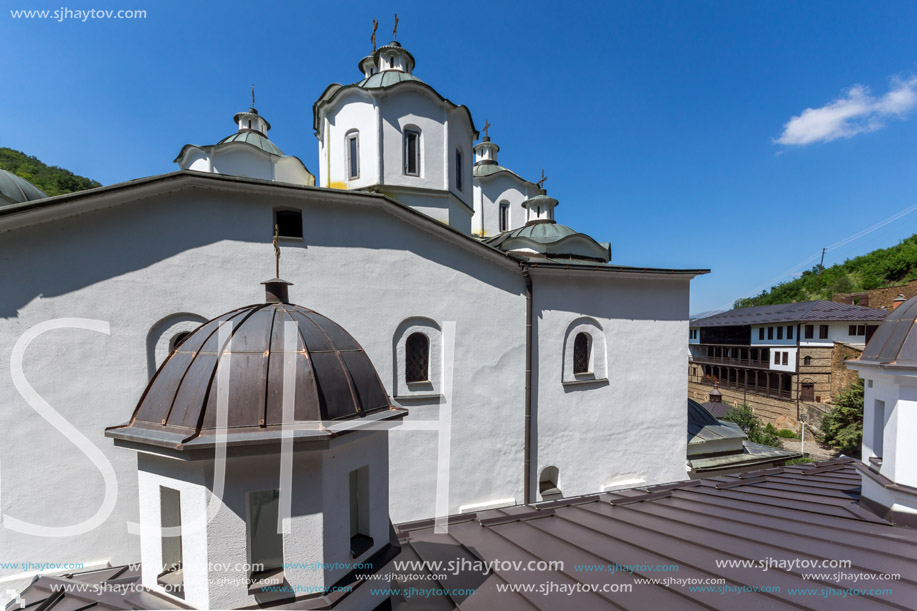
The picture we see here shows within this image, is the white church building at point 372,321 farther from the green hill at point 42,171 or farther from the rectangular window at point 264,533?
the green hill at point 42,171

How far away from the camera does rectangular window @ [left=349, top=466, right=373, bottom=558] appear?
2.70 meters

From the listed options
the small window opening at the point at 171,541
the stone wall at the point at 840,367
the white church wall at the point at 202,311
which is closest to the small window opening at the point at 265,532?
the small window opening at the point at 171,541

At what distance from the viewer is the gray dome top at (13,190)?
681 centimetres

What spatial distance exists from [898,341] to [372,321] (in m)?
6.77

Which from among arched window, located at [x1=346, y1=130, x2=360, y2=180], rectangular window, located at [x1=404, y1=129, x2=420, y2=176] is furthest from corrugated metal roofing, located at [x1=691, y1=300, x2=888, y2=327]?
arched window, located at [x1=346, y1=130, x2=360, y2=180]

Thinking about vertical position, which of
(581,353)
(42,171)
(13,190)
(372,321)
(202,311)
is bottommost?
(581,353)

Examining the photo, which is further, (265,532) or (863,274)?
(863,274)

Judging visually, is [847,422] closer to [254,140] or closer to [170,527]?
[170,527]

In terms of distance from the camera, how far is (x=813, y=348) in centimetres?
2289

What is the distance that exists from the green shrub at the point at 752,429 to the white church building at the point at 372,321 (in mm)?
14897

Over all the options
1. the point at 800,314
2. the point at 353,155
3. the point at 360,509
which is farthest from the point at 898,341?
the point at 800,314

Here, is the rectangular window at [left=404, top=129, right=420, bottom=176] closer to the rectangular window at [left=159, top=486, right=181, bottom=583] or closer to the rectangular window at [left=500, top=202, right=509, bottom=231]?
the rectangular window at [left=500, top=202, right=509, bottom=231]

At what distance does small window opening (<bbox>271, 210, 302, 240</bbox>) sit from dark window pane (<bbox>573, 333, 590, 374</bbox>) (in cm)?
602

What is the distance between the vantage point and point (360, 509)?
9.12 feet
